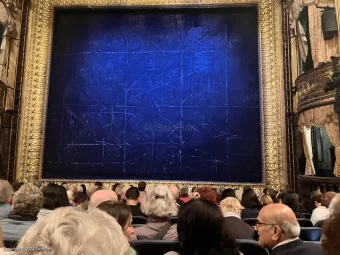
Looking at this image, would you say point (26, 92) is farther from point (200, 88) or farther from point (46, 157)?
point (200, 88)

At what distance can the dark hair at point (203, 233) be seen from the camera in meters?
1.79

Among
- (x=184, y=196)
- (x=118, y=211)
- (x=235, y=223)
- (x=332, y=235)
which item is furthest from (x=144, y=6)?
(x=332, y=235)

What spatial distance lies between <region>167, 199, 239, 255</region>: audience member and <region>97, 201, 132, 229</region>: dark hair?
1.36ft

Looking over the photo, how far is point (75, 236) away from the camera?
0.81m

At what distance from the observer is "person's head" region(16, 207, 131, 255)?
0.79m

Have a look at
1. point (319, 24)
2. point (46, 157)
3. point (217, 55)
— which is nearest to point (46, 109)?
point (46, 157)

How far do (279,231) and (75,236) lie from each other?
1.71m

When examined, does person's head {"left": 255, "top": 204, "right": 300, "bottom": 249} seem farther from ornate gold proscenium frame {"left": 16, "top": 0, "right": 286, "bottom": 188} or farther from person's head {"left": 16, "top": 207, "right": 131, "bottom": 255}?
ornate gold proscenium frame {"left": 16, "top": 0, "right": 286, "bottom": 188}

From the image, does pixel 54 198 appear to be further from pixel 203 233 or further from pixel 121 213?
pixel 203 233

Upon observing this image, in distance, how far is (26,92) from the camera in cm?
1072

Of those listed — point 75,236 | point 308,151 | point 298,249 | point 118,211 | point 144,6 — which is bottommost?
point 298,249

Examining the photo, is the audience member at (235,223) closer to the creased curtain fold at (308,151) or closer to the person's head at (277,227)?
the person's head at (277,227)

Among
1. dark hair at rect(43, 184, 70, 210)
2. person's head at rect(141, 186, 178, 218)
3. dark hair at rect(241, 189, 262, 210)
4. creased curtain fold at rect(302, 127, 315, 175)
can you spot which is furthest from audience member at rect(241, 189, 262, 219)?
creased curtain fold at rect(302, 127, 315, 175)

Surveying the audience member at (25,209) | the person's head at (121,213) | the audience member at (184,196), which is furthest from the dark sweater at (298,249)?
the audience member at (184,196)
